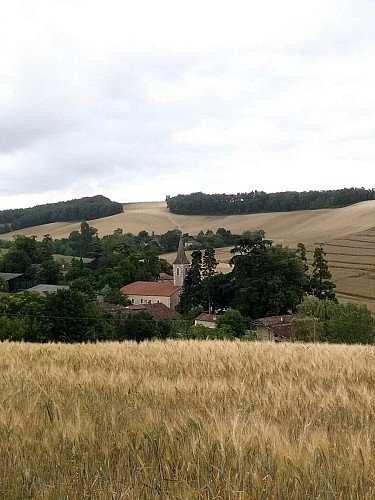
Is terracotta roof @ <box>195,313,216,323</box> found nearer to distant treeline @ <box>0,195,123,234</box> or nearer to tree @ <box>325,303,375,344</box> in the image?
tree @ <box>325,303,375,344</box>

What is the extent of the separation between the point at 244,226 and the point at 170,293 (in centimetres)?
3435

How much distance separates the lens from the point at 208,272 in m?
82.8

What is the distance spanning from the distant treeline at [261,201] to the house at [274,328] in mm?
61612

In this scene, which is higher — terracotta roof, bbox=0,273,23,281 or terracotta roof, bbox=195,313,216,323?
terracotta roof, bbox=0,273,23,281

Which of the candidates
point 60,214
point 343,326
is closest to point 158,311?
point 343,326

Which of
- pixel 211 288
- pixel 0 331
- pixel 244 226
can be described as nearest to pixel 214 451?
pixel 0 331

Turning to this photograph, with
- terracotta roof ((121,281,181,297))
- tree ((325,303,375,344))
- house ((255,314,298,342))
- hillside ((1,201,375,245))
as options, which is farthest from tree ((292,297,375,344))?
hillside ((1,201,375,245))

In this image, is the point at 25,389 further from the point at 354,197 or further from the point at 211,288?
the point at 354,197

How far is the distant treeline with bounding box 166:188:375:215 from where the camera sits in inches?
4793

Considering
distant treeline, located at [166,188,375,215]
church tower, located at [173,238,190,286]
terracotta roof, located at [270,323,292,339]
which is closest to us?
terracotta roof, located at [270,323,292,339]

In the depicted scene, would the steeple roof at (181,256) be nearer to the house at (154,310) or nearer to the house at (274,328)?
the house at (154,310)

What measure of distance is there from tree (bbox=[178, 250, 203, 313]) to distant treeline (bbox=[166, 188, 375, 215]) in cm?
4872

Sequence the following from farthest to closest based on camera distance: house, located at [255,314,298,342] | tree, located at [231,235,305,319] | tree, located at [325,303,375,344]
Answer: tree, located at [231,235,305,319] → house, located at [255,314,298,342] → tree, located at [325,303,375,344]

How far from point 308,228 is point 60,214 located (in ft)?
284
